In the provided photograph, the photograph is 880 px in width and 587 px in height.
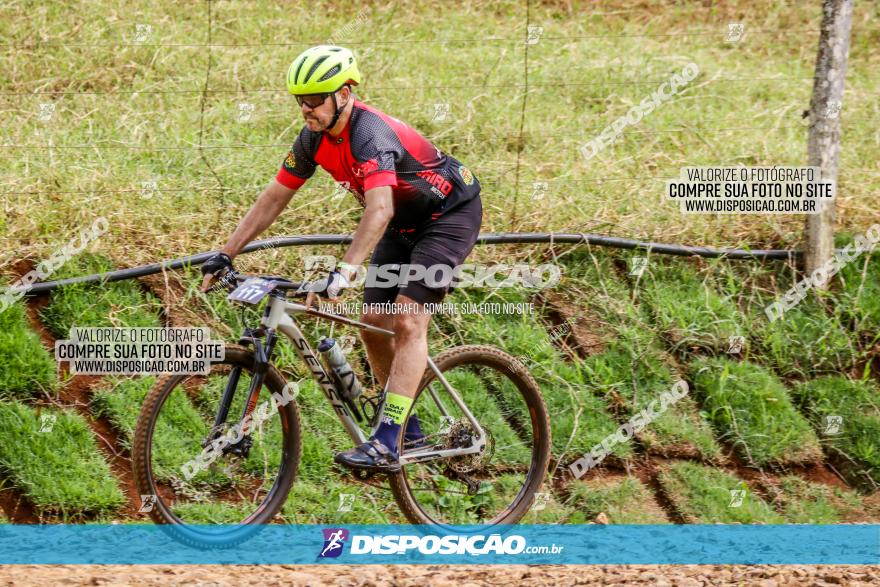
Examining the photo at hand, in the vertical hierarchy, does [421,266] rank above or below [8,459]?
above

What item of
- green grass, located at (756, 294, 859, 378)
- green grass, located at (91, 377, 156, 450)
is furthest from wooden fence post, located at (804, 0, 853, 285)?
green grass, located at (91, 377, 156, 450)

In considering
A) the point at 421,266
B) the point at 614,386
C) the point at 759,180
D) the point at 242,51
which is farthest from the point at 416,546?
the point at 242,51

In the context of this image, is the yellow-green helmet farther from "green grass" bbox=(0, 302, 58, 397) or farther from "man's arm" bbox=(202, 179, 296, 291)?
"green grass" bbox=(0, 302, 58, 397)

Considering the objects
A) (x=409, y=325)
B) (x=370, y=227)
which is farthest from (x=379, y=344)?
(x=370, y=227)

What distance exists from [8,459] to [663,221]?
5150 mm

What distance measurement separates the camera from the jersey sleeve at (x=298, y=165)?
17.9 feet

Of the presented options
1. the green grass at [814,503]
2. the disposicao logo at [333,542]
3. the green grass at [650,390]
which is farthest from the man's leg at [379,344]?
the green grass at [814,503]

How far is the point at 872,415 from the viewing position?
25.1 feet

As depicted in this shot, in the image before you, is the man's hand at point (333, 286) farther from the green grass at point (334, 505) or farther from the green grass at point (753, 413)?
the green grass at point (753, 413)

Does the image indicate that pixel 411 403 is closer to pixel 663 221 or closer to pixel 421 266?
pixel 421 266

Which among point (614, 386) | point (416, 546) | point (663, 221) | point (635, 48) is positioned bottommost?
point (416, 546)

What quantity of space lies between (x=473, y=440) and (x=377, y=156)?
178 cm

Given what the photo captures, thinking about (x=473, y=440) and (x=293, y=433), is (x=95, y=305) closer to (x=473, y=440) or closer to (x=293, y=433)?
(x=293, y=433)

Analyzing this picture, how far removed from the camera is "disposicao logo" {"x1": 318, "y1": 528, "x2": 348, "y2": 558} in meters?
5.78
